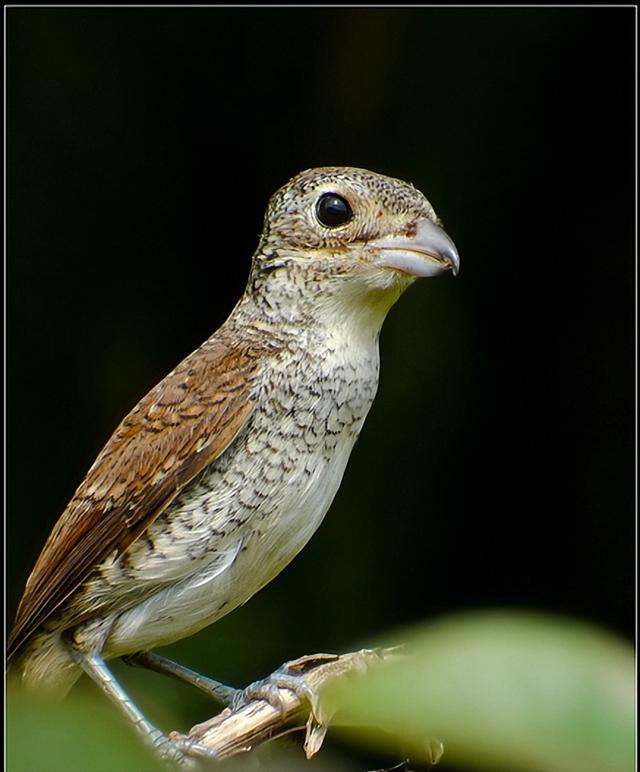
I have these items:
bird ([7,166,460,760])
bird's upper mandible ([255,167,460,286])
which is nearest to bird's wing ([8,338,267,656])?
bird ([7,166,460,760])

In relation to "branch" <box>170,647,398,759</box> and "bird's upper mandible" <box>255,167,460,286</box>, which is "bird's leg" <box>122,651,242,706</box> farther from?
"bird's upper mandible" <box>255,167,460,286</box>

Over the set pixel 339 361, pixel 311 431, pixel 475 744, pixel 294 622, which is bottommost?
pixel 294 622

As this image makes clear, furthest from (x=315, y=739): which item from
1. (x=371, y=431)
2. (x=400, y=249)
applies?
(x=371, y=431)

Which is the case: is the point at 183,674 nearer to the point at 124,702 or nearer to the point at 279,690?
the point at 124,702

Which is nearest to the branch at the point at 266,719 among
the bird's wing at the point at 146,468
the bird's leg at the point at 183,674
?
the bird's wing at the point at 146,468

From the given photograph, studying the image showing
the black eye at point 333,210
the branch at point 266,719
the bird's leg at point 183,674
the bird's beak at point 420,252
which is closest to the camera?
the branch at point 266,719

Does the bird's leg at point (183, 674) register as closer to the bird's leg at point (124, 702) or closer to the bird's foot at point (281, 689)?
the bird's leg at point (124, 702)

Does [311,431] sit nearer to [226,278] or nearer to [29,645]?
[29,645]
